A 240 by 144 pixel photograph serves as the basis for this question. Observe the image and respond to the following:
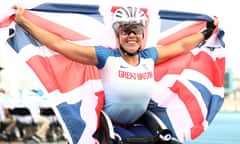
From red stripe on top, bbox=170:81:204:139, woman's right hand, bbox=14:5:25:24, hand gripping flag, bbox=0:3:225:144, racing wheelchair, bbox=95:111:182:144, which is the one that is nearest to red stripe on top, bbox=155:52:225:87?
hand gripping flag, bbox=0:3:225:144

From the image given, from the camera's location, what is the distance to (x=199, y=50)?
5.64 m

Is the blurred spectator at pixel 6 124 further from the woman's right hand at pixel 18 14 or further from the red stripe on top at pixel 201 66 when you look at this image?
the woman's right hand at pixel 18 14

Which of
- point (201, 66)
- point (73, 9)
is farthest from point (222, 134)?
point (73, 9)

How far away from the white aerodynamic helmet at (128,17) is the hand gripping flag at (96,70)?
0.46m

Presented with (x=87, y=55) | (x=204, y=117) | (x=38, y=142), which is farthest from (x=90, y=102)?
(x=38, y=142)

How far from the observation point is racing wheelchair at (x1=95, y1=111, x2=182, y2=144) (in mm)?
4590

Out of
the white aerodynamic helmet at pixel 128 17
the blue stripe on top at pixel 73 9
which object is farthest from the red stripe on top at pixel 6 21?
the white aerodynamic helmet at pixel 128 17

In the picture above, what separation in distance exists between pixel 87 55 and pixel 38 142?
8.36 m

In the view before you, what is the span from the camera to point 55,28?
5.06 m

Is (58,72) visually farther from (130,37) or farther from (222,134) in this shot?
(222,134)

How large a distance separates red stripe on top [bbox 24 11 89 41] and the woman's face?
23.4 inches

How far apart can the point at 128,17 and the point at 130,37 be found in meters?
0.15

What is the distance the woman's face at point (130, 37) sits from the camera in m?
4.70

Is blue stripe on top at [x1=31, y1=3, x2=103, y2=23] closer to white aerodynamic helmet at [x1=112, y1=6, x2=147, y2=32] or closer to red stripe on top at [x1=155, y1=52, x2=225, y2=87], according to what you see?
white aerodynamic helmet at [x1=112, y1=6, x2=147, y2=32]
